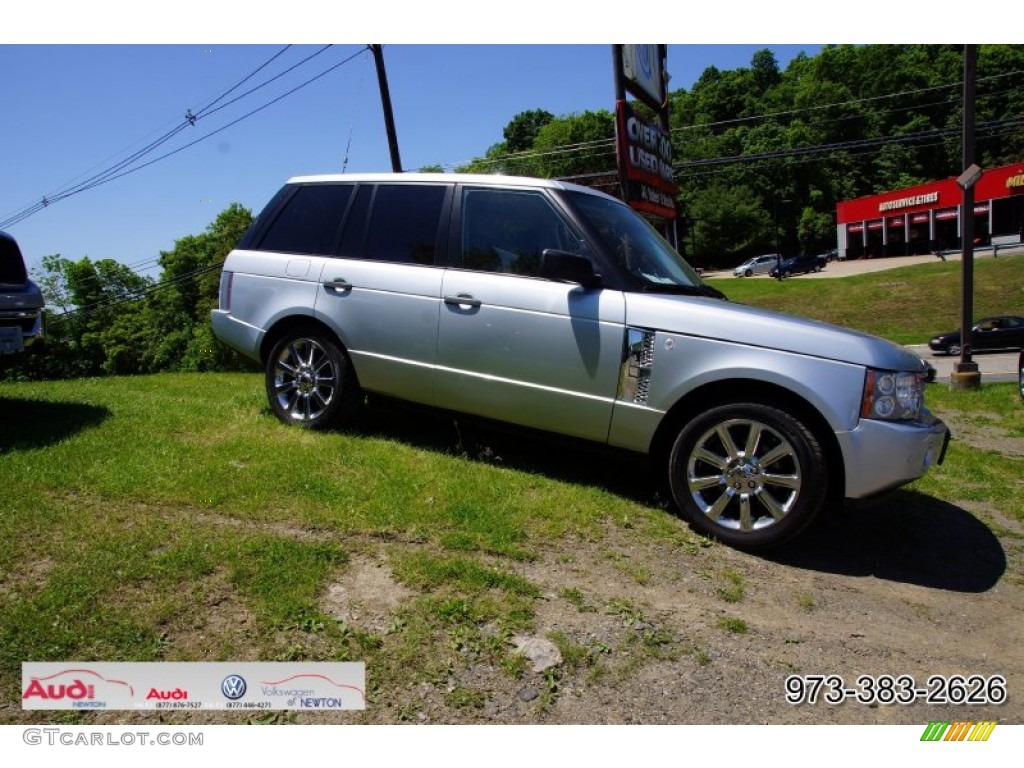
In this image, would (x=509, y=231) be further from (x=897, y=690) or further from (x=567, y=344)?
(x=897, y=690)

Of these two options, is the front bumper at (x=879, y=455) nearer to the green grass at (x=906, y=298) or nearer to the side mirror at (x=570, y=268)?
the side mirror at (x=570, y=268)

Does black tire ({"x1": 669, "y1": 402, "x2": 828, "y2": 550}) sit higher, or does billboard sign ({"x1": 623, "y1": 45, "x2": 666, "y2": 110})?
billboard sign ({"x1": 623, "y1": 45, "x2": 666, "y2": 110})

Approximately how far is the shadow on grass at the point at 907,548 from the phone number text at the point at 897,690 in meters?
0.94

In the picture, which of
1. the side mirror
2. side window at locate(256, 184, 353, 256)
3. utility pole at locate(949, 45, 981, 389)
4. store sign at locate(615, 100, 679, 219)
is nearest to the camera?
the side mirror

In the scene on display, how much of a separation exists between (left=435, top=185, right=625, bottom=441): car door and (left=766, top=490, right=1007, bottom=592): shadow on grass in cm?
137

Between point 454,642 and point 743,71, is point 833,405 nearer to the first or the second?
point 454,642

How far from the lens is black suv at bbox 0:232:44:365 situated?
5.24 m

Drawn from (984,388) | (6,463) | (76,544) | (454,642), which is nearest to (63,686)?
(76,544)

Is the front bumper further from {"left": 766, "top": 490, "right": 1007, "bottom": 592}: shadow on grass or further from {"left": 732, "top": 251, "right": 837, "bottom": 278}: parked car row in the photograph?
{"left": 732, "top": 251, "right": 837, "bottom": 278}: parked car row

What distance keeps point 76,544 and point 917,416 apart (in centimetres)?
419

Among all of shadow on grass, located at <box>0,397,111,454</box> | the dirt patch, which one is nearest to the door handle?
the dirt patch

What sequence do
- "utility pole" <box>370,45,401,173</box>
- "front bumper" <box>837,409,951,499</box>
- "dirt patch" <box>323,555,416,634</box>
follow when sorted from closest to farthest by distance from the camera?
"dirt patch" <box>323,555,416,634</box> < "front bumper" <box>837,409,951,499</box> < "utility pole" <box>370,45,401,173</box>

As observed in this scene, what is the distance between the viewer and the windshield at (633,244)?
4.30 m

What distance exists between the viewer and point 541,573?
3.34 meters
